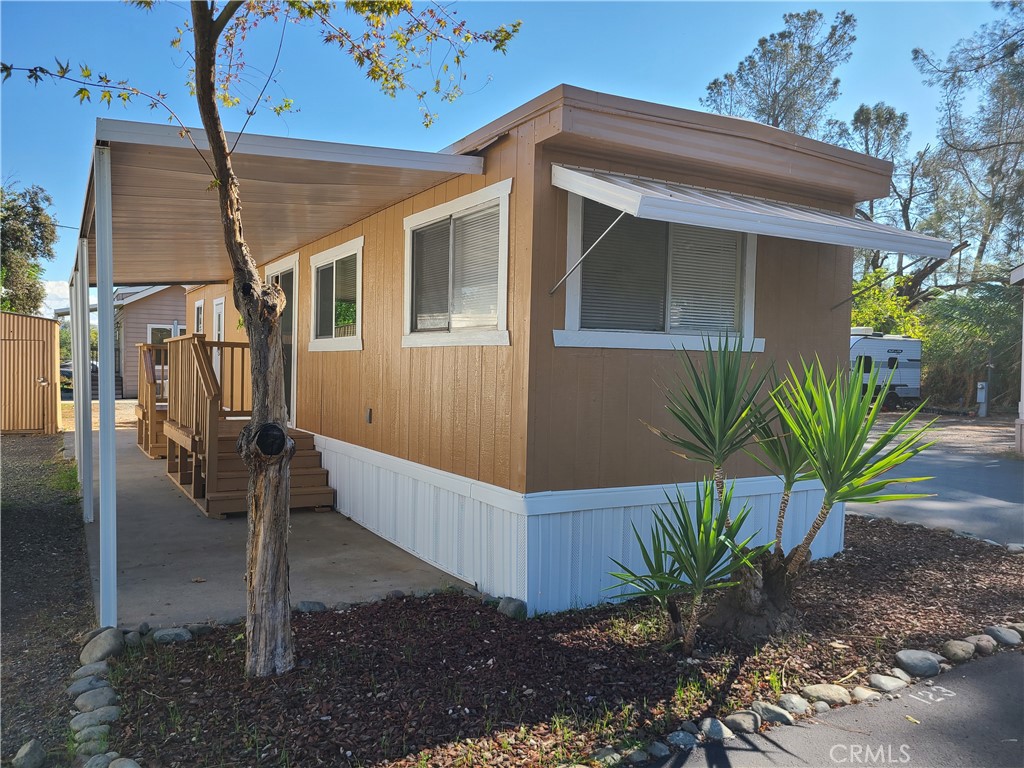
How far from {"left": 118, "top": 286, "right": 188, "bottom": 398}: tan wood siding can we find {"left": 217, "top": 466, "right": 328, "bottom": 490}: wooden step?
56.3 feet

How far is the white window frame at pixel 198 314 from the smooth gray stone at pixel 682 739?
42.6 ft

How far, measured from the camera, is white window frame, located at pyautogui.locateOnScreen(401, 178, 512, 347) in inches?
187

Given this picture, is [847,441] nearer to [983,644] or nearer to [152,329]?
[983,644]

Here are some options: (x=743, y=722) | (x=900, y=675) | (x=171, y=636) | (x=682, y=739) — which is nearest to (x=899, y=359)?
(x=900, y=675)

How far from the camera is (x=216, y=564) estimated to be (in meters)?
5.59

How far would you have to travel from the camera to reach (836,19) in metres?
24.9

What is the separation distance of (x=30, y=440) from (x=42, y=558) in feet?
29.3

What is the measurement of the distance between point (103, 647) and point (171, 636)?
312mm

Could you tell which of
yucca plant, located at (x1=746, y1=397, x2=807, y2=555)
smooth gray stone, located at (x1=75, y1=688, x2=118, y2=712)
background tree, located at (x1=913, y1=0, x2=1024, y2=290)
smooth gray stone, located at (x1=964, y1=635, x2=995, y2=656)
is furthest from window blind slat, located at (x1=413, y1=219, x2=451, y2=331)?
background tree, located at (x1=913, y1=0, x2=1024, y2=290)

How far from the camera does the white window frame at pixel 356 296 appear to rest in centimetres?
701

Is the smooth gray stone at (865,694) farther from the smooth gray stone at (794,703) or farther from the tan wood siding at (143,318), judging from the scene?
the tan wood siding at (143,318)

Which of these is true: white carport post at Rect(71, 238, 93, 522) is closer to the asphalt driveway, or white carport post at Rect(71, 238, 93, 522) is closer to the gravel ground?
the gravel ground

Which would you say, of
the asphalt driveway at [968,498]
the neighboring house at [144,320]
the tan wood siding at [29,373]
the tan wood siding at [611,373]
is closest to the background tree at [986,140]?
the asphalt driveway at [968,498]

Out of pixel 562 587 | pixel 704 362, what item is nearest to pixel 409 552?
pixel 562 587
